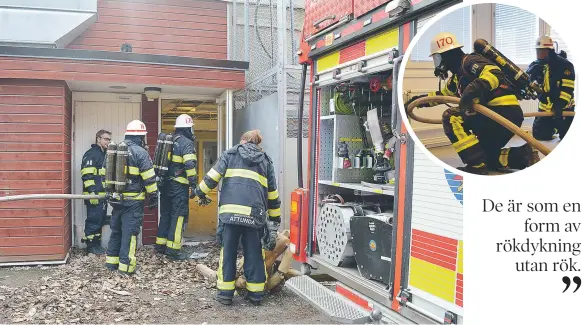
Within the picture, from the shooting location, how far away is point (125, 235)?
255 inches

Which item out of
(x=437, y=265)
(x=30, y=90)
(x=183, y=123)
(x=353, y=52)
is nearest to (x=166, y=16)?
(x=183, y=123)

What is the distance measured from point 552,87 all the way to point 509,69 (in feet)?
0.64

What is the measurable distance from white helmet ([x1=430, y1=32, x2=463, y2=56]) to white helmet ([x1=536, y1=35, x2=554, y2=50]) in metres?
0.32

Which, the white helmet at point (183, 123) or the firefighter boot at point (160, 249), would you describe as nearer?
the white helmet at point (183, 123)

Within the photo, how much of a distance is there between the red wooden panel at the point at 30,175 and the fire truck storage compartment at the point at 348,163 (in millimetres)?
3847

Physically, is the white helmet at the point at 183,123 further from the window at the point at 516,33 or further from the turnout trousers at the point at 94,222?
the window at the point at 516,33

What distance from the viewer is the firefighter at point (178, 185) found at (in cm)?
735

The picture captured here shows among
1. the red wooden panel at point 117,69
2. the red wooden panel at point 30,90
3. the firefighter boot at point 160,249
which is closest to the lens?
the red wooden panel at point 117,69

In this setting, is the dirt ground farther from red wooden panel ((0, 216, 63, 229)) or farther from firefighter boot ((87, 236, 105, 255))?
firefighter boot ((87, 236, 105, 255))

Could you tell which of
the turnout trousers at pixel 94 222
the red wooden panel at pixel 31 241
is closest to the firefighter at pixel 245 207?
the red wooden panel at pixel 31 241

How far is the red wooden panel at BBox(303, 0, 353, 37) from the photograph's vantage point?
4.41m

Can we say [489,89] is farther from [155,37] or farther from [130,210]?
[155,37]

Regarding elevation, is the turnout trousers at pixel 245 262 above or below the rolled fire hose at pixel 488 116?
below

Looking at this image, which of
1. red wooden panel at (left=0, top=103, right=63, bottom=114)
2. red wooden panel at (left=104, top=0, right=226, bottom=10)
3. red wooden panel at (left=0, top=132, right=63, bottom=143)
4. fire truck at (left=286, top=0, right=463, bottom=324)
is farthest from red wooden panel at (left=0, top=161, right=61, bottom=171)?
fire truck at (left=286, top=0, right=463, bottom=324)
